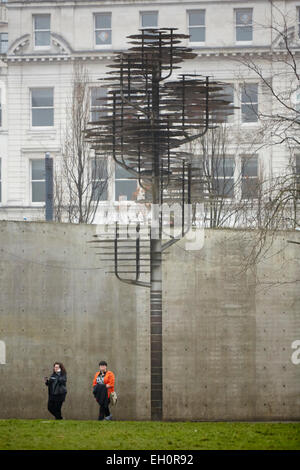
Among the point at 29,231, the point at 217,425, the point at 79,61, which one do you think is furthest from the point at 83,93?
the point at 217,425

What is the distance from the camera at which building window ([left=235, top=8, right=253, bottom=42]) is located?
164 feet

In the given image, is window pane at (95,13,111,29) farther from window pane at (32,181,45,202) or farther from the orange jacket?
the orange jacket

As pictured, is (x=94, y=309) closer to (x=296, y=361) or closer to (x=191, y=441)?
(x=296, y=361)

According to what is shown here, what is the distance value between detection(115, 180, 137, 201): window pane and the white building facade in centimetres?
3

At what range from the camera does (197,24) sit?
50438mm

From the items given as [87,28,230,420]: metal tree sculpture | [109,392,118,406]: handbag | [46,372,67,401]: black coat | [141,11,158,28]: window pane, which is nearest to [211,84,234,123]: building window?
[87,28,230,420]: metal tree sculpture

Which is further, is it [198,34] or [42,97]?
[42,97]

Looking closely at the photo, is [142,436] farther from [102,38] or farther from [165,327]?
[102,38]

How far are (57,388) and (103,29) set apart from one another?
34637 millimetres

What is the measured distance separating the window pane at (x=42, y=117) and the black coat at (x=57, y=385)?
33.2 m

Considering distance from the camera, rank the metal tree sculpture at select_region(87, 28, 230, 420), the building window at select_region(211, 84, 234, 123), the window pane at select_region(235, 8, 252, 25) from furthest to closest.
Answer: the window pane at select_region(235, 8, 252, 25) → the metal tree sculpture at select_region(87, 28, 230, 420) → the building window at select_region(211, 84, 234, 123)

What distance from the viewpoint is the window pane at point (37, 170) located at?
51.4 m

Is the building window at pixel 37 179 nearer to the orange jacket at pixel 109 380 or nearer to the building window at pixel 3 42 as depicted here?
the building window at pixel 3 42

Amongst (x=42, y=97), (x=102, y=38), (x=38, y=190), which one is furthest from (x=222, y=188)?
(x=42, y=97)
